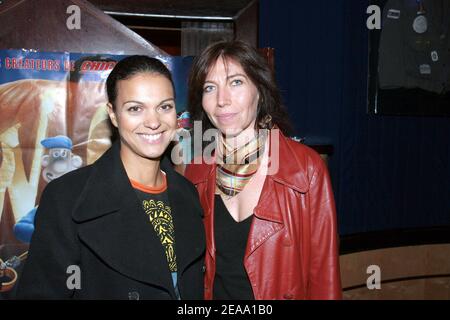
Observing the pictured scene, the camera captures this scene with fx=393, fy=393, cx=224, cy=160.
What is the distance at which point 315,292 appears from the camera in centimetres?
159

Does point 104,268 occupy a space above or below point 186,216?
below

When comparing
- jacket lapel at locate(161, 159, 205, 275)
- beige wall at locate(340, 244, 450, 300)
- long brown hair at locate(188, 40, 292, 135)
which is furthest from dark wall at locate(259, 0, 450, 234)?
jacket lapel at locate(161, 159, 205, 275)

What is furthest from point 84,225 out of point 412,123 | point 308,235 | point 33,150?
point 412,123

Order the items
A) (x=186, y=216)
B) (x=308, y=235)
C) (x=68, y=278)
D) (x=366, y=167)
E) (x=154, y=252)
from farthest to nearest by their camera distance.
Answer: (x=366, y=167) < (x=308, y=235) < (x=186, y=216) < (x=154, y=252) < (x=68, y=278)

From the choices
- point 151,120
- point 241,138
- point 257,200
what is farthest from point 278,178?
point 151,120

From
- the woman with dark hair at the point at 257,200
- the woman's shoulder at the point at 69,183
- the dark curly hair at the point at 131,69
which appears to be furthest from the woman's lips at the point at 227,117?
the woman's shoulder at the point at 69,183

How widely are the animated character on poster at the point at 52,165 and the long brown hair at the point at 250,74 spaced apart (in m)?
Result: 0.82

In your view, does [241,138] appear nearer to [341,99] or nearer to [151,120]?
[151,120]

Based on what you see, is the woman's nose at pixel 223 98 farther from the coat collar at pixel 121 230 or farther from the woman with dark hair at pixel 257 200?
the coat collar at pixel 121 230

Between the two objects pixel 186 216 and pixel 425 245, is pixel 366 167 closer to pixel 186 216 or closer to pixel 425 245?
pixel 425 245

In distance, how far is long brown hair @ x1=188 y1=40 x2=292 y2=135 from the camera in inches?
64.9

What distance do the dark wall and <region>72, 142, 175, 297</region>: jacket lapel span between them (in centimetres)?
238

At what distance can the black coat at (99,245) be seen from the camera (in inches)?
46.9

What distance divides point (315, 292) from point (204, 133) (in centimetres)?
95
